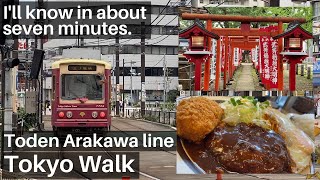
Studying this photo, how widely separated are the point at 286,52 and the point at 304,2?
1.37m

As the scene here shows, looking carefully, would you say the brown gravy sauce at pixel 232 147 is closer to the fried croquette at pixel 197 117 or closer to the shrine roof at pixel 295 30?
the fried croquette at pixel 197 117

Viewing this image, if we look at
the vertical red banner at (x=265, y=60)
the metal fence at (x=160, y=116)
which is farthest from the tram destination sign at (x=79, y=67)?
the metal fence at (x=160, y=116)

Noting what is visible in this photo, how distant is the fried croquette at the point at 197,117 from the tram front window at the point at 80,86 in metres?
6.46

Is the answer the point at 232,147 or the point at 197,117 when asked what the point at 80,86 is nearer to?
the point at 197,117

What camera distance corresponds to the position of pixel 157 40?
1503 inches

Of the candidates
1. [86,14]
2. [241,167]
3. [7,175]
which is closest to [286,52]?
[241,167]

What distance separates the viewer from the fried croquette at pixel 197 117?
15.7 metres

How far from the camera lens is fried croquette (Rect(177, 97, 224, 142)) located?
51.4 feet

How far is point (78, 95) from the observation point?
21750 millimetres

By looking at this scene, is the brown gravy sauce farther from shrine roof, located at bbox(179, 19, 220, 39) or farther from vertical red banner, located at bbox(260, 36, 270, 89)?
shrine roof, located at bbox(179, 19, 220, 39)

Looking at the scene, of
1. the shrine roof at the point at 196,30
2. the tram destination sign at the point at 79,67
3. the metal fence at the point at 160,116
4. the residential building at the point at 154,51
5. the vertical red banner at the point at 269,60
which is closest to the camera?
the shrine roof at the point at 196,30

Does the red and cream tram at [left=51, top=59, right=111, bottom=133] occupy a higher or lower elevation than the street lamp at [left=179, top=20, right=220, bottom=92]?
lower

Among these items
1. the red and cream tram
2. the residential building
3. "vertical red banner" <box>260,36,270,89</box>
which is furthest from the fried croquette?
the residential building

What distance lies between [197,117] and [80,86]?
6.84 m
